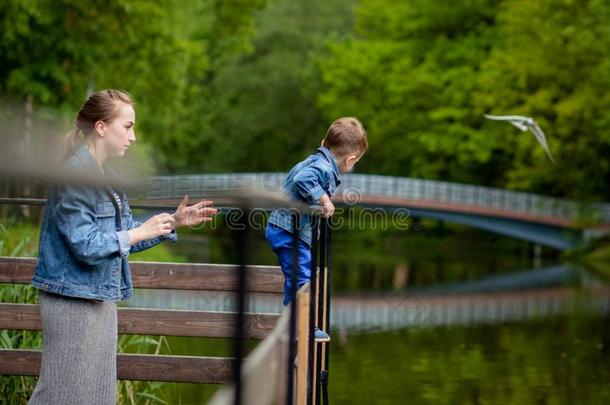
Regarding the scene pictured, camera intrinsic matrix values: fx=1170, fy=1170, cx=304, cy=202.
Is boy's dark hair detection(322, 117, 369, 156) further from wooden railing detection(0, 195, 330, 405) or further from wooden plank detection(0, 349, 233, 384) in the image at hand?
wooden plank detection(0, 349, 233, 384)

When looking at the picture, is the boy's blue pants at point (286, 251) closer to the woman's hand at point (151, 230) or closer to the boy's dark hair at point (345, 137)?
the boy's dark hair at point (345, 137)

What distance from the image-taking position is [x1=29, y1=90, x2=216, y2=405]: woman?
10.9 ft

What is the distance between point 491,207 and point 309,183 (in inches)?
1020

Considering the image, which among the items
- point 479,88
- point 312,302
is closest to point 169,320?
point 312,302

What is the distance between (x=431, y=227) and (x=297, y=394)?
3205 centimetres

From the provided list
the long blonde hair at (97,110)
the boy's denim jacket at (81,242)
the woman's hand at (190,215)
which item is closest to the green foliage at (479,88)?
the long blonde hair at (97,110)

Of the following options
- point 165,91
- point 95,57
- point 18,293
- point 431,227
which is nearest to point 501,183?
point 431,227

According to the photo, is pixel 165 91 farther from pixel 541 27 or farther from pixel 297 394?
pixel 297 394

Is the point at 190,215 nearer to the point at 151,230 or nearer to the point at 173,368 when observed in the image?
the point at 151,230

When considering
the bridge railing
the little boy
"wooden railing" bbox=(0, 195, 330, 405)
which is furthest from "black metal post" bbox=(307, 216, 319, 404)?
the bridge railing

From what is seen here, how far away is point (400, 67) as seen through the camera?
1339 inches

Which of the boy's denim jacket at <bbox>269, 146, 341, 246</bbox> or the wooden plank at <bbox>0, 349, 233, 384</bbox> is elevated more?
the boy's denim jacket at <bbox>269, 146, 341, 246</bbox>

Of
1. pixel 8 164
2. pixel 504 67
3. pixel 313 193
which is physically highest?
pixel 504 67

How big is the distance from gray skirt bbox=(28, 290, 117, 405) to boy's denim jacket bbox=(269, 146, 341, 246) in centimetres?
158
